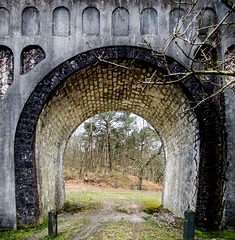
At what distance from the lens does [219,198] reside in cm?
537

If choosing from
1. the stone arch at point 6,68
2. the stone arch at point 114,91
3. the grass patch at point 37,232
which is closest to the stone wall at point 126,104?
the stone arch at point 114,91

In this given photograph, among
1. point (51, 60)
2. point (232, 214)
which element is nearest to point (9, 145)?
point (51, 60)

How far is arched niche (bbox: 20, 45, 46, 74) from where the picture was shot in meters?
5.82

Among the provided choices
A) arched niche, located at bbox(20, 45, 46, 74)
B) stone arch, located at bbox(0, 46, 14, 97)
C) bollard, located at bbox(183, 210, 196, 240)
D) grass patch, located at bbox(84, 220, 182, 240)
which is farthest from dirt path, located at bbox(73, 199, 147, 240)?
arched niche, located at bbox(20, 45, 46, 74)

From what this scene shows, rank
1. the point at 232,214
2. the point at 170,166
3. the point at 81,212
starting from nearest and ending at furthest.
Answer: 1. the point at 232,214
2. the point at 81,212
3. the point at 170,166

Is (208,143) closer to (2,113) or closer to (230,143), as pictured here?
(230,143)

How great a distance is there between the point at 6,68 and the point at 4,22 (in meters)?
1.28

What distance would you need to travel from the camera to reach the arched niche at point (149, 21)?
19.5ft

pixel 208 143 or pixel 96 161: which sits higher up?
pixel 208 143

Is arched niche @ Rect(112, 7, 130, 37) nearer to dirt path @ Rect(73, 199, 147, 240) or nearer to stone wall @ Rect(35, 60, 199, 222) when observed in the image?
stone wall @ Rect(35, 60, 199, 222)

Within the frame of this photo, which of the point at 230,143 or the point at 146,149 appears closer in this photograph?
the point at 230,143

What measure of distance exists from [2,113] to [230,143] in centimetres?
584

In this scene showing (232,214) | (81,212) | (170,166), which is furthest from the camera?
(170,166)

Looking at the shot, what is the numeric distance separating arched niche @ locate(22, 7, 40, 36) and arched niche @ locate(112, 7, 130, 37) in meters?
2.08
